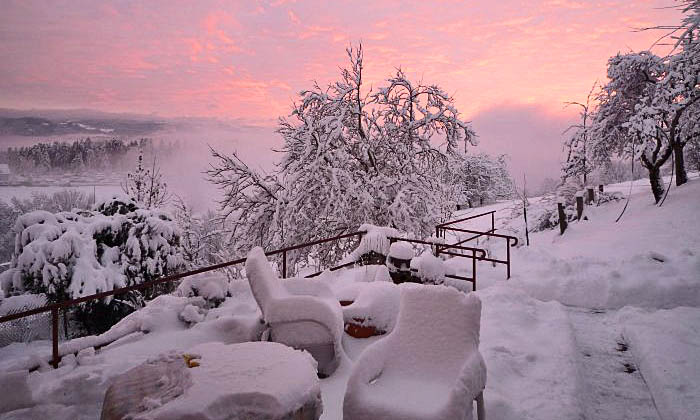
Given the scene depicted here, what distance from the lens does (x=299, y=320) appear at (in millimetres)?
3922

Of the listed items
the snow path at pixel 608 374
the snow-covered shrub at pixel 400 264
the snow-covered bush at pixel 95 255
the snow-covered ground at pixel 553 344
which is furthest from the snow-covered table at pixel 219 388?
the snow-covered bush at pixel 95 255

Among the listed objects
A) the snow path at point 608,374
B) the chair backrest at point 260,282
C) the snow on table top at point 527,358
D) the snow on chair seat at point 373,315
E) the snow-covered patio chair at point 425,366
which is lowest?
the snow path at point 608,374

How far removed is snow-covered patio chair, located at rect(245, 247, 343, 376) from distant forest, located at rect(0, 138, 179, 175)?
9528 millimetres

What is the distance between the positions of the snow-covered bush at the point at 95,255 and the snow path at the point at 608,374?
944cm

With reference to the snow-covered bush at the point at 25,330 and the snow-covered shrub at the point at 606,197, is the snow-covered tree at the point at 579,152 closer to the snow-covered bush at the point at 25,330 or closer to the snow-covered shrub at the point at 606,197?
the snow-covered shrub at the point at 606,197

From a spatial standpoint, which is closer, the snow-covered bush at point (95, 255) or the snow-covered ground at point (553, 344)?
the snow-covered ground at point (553, 344)

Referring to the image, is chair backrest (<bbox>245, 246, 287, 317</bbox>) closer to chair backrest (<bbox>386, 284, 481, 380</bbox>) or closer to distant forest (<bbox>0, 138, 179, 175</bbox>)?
chair backrest (<bbox>386, 284, 481, 380</bbox>)

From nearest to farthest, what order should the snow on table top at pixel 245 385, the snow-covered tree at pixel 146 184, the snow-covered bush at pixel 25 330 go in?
the snow on table top at pixel 245 385 < the snow-covered bush at pixel 25 330 < the snow-covered tree at pixel 146 184

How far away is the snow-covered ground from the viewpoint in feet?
10.9

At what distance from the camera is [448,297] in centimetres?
301

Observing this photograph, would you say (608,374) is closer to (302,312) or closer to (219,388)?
(302,312)

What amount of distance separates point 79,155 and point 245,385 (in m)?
16.6

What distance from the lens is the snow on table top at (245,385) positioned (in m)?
1.97

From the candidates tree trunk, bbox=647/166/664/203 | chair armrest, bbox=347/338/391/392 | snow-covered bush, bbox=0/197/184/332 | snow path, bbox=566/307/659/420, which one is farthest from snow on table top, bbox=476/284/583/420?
tree trunk, bbox=647/166/664/203
